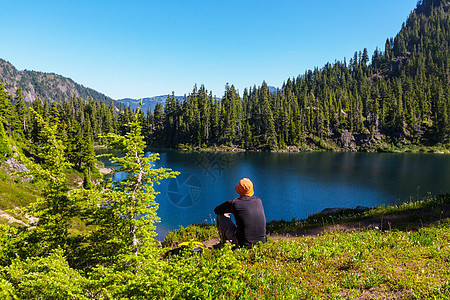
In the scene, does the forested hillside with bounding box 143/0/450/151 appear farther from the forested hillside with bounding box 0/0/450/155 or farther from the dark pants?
the dark pants

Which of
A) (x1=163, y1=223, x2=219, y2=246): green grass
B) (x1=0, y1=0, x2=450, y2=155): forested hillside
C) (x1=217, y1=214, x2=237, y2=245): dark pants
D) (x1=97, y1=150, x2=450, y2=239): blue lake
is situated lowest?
(x1=97, y1=150, x2=450, y2=239): blue lake

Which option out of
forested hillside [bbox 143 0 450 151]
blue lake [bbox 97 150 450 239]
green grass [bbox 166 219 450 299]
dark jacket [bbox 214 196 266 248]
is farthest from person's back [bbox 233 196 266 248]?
forested hillside [bbox 143 0 450 151]

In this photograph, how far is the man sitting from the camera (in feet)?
20.8

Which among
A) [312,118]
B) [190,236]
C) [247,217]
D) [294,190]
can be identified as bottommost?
[294,190]

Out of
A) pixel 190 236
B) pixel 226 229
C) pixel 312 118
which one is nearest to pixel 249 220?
pixel 226 229

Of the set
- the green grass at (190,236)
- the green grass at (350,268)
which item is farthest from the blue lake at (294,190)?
the green grass at (350,268)

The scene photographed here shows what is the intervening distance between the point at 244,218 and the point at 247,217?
0.09 meters

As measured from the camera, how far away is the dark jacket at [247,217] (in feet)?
20.8

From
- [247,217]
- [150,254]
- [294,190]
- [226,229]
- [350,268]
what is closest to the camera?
[150,254]

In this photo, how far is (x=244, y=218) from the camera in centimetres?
639

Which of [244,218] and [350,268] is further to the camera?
[244,218]

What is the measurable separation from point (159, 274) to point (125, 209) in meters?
2.71

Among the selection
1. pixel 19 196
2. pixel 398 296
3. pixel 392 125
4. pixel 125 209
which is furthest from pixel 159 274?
pixel 392 125

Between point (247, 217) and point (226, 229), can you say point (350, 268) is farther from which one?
point (226, 229)
